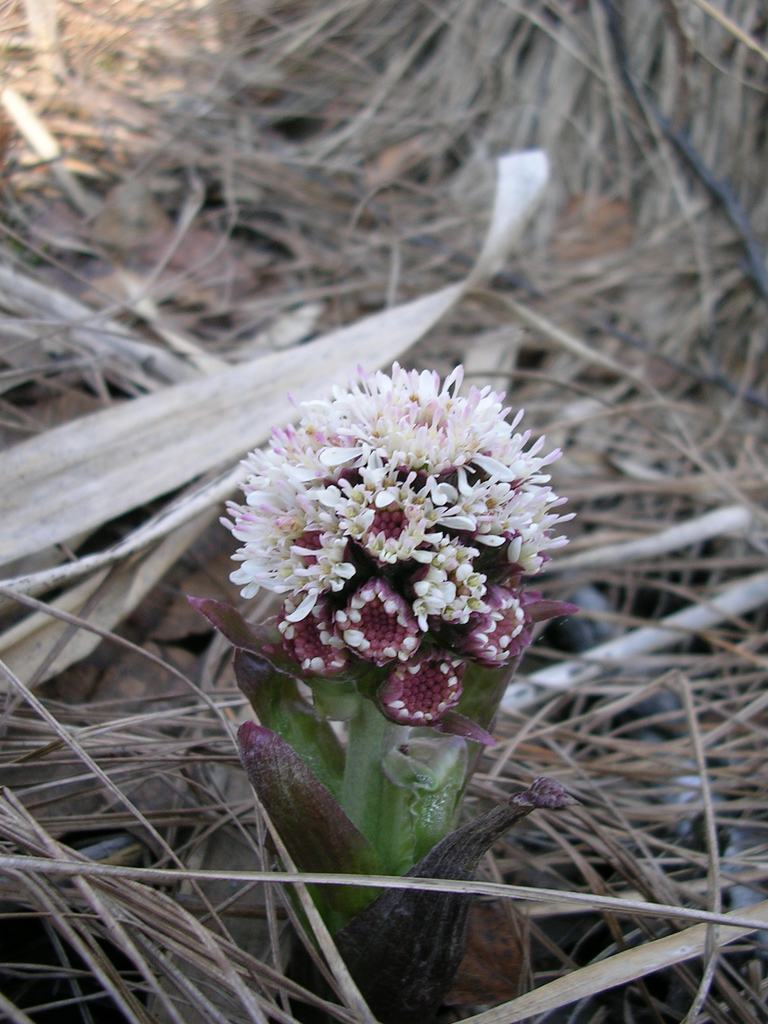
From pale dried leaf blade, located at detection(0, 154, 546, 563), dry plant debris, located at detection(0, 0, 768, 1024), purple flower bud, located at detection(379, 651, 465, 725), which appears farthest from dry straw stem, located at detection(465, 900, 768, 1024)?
pale dried leaf blade, located at detection(0, 154, 546, 563)

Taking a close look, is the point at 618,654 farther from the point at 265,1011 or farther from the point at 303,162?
the point at 303,162

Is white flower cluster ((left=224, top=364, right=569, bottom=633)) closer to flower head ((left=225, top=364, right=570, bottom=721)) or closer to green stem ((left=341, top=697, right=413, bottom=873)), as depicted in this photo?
flower head ((left=225, top=364, right=570, bottom=721))

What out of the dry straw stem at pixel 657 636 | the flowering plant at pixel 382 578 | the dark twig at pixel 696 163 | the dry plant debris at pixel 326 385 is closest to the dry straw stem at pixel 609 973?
the dry plant debris at pixel 326 385

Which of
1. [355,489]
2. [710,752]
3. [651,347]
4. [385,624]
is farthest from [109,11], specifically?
[710,752]

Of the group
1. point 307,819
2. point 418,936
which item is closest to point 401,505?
point 307,819

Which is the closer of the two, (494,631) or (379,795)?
(494,631)

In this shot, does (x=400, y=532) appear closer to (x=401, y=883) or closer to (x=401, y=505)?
(x=401, y=505)
